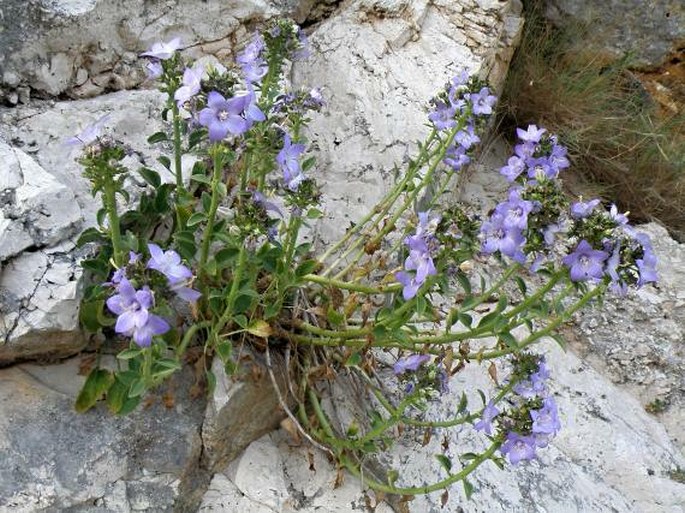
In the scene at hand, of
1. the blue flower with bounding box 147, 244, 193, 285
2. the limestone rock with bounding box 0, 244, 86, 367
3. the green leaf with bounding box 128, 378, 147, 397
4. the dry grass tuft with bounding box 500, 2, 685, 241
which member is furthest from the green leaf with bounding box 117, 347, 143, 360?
the dry grass tuft with bounding box 500, 2, 685, 241

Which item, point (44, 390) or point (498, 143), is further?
point (498, 143)

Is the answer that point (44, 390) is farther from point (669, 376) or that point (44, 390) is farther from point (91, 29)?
point (669, 376)

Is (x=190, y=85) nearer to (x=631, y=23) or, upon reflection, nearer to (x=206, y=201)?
(x=206, y=201)

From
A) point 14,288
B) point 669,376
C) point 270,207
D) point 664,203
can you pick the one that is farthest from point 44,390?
point 664,203

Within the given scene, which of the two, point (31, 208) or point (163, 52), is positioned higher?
point (163, 52)

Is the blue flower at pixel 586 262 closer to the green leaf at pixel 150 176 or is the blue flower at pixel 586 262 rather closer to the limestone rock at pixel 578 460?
the limestone rock at pixel 578 460

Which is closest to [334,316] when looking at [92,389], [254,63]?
[92,389]

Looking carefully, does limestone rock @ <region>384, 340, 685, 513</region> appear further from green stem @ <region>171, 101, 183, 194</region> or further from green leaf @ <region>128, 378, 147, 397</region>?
green stem @ <region>171, 101, 183, 194</region>

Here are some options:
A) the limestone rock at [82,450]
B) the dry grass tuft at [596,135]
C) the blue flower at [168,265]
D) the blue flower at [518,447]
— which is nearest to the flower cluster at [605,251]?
the blue flower at [518,447]
